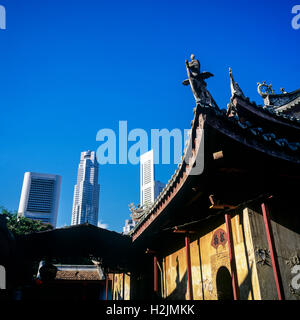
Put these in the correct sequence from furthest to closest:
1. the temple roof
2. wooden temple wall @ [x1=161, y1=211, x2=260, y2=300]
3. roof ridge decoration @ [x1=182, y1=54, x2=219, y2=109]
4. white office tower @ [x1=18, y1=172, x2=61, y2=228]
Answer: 1. white office tower @ [x1=18, y1=172, x2=61, y2=228]
2. wooden temple wall @ [x1=161, y1=211, x2=260, y2=300]
3. roof ridge decoration @ [x1=182, y1=54, x2=219, y2=109]
4. the temple roof

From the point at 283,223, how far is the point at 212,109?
12.6ft

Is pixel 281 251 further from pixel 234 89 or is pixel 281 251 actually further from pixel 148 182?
pixel 148 182

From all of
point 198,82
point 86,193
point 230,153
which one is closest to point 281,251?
point 230,153

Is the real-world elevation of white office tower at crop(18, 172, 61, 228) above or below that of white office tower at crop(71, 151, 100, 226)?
below

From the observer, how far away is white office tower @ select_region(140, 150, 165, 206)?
96.4 metres

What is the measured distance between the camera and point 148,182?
99.1 meters

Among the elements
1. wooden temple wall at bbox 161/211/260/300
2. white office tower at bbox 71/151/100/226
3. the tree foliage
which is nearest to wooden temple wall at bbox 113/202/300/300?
wooden temple wall at bbox 161/211/260/300

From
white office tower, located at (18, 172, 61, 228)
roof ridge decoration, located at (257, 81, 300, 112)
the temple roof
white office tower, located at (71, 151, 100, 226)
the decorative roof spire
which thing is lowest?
the temple roof

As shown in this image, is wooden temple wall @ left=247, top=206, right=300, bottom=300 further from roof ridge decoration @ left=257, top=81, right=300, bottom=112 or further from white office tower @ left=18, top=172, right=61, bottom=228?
white office tower @ left=18, top=172, right=61, bottom=228

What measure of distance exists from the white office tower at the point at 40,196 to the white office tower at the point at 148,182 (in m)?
30.0

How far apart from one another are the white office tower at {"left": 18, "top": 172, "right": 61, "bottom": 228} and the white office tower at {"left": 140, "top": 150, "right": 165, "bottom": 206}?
1181 inches

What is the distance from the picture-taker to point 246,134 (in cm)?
600

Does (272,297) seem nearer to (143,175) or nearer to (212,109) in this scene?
(212,109)

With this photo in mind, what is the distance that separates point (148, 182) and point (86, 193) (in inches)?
1863
